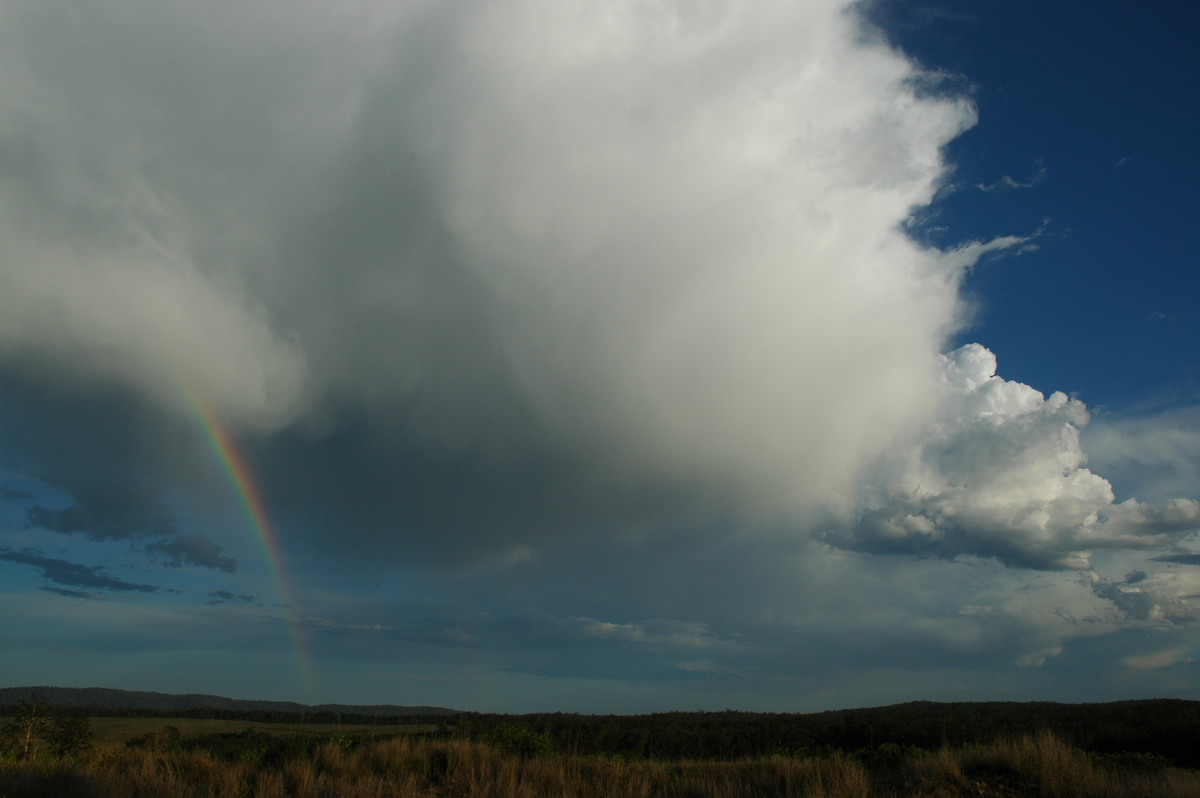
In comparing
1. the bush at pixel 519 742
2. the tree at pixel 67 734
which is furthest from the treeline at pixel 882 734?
the tree at pixel 67 734

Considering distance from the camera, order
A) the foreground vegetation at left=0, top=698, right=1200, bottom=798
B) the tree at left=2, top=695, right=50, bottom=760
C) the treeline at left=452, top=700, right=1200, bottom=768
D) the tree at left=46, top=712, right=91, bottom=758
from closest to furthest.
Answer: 1. the foreground vegetation at left=0, top=698, right=1200, bottom=798
2. the tree at left=2, top=695, right=50, bottom=760
3. the treeline at left=452, top=700, right=1200, bottom=768
4. the tree at left=46, top=712, right=91, bottom=758

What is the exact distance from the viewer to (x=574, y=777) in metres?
18.3

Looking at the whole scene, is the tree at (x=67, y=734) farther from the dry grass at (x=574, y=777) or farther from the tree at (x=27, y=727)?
the dry grass at (x=574, y=777)

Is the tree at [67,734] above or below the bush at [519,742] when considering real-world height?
below

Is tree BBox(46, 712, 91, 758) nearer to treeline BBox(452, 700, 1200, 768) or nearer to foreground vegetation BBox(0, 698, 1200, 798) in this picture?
foreground vegetation BBox(0, 698, 1200, 798)

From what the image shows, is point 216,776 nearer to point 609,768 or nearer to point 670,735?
point 609,768

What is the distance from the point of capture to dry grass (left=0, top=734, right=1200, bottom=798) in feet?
48.7

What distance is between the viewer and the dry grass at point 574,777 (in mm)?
14836

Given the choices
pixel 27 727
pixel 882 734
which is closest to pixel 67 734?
pixel 27 727

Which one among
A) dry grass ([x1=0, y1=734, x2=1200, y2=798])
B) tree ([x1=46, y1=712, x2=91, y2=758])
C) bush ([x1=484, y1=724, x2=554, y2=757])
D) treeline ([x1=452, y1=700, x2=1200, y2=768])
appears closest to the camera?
dry grass ([x1=0, y1=734, x2=1200, y2=798])

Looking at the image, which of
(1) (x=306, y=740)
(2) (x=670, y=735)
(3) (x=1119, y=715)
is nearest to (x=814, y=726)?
(2) (x=670, y=735)

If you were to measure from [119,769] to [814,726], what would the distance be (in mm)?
95222

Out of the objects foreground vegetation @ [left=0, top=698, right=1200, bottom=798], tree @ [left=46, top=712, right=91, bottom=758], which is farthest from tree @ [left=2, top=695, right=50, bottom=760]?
foreground vegetation @ [left=0, top=698, right=1200, bottom=798]

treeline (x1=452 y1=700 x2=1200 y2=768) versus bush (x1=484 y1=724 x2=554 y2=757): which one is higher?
bush (x1=484 y1=724 x2=554 y2=757)
